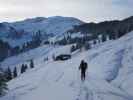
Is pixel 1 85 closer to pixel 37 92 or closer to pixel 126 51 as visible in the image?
pixel 37 92

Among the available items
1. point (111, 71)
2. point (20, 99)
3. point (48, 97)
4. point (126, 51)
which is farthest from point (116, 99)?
point (126, 51)

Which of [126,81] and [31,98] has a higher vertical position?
[31,98]

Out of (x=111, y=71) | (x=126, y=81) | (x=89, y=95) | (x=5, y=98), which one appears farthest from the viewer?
(x=111, y=71)

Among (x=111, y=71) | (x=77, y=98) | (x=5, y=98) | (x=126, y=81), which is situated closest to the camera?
(x=77, y=98)

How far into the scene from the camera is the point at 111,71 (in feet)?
149

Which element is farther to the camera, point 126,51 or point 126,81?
point 126,51

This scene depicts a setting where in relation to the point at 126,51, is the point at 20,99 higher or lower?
higher

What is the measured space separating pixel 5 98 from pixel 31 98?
115 inches

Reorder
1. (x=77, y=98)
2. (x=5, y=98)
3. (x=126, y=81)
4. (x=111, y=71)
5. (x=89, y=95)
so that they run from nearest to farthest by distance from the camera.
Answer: (x=77, y=98)
(x=89, y=95)
(x=5, y=98)
(x=126, y=81)
(x=111, y=71)

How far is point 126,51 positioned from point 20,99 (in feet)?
167

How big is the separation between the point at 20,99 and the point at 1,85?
3449 millimetres

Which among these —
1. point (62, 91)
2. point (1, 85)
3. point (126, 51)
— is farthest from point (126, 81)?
point (126, 51)

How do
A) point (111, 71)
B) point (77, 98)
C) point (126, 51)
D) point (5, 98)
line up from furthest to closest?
point (126, 51) → point (111, 71) → point (5, 98) → point (77, 98)

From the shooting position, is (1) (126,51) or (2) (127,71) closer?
(2) (127,71)
